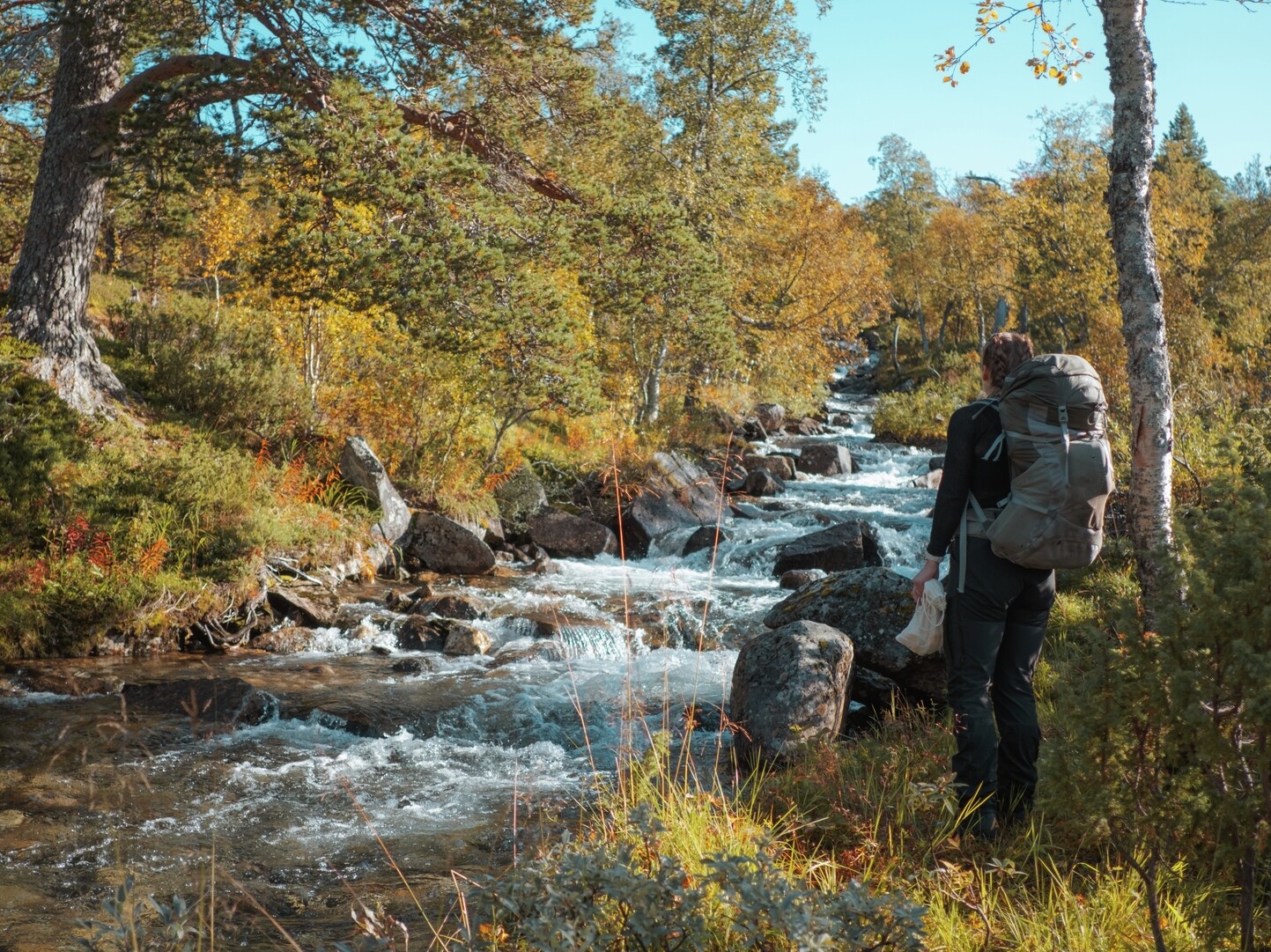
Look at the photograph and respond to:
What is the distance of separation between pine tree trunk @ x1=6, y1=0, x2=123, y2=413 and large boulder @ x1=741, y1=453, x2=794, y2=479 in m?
12.1

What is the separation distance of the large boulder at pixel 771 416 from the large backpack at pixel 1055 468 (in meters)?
21.7

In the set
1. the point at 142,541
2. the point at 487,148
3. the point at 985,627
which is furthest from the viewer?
the point at 487,148

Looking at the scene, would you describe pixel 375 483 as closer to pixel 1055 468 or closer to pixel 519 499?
pixel 519 499

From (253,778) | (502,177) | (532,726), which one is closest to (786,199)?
(502,177)

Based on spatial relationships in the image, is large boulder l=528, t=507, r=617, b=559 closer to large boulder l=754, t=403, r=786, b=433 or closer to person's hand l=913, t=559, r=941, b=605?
person's hand l=913, t=559, r=941, b=605

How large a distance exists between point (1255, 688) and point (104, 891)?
425 centimetres

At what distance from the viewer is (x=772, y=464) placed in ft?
64.2

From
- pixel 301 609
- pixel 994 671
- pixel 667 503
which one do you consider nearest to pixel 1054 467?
pixel 994 671

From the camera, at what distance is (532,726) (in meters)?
6.54

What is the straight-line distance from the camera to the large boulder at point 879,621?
19.6 feet

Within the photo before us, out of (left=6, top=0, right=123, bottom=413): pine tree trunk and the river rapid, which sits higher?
(left=6, top=0, right=123, bottom=413): pine tree trunk

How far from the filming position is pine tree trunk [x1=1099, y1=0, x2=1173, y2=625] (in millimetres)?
5188

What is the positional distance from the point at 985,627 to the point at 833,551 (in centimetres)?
844

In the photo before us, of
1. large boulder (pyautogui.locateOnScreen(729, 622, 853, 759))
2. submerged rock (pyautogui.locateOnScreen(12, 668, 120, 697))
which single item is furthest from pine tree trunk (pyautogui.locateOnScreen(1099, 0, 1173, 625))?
submerged rock (pyautogui.locateOnScreen(12, 668, 120, 697))
